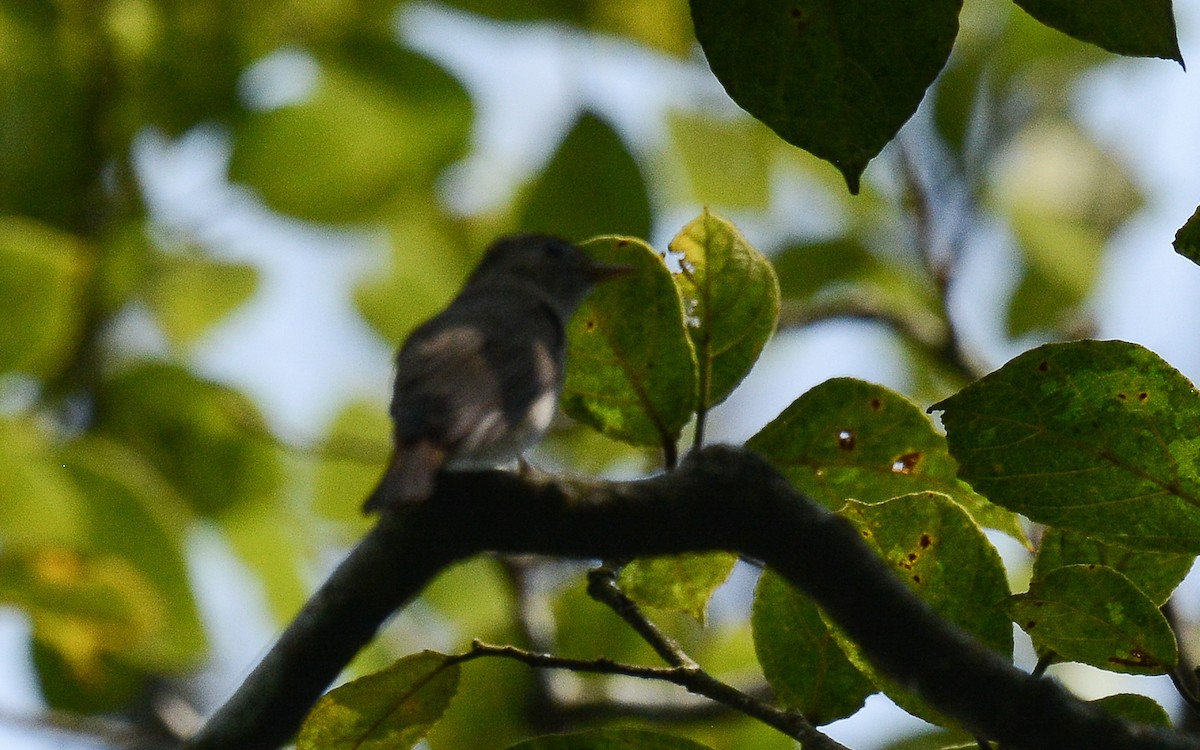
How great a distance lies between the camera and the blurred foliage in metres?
1.07

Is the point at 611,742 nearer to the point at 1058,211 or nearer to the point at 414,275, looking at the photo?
the point at 414,275

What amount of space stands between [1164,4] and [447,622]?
3.03 meters

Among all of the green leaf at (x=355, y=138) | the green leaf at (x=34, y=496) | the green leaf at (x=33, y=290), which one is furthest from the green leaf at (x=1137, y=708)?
the green leaf at (x=355, y=138)

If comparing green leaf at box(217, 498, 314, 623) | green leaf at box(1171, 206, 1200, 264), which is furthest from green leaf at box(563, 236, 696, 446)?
green leaf at box(217, 498, 314, 623)

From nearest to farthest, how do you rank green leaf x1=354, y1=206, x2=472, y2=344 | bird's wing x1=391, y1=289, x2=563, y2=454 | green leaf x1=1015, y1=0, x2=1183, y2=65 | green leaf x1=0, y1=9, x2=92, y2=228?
green leaf x1=1015, y1=0, x2=1183, y2=65 → bird's wing x1=391, y1=289, x2=563, y2=454 → green leaf x1=0, y1=9, x2=92, y2=228 → green leaf x1=354, y1=206, x2=472, y2=344

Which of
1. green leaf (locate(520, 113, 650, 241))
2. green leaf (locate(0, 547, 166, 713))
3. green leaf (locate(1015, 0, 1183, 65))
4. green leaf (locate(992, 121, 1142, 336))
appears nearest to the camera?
green leaf (locate(1015, 0, 1183, 65))

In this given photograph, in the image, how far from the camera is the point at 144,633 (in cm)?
236

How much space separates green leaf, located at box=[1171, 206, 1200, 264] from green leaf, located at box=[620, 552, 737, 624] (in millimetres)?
560

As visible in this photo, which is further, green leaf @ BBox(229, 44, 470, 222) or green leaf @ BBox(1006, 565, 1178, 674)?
green leaf @ BBox(229, 44, 470, 222)

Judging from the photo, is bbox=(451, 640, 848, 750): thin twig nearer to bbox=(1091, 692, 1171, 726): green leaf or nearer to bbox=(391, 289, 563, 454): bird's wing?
bbox=(1091, 692, 1171, 726): green leaf

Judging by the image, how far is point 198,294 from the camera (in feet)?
11.4

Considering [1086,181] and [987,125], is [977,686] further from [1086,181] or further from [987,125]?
[1086,181]

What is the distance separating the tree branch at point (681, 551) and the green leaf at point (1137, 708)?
0.72 ft

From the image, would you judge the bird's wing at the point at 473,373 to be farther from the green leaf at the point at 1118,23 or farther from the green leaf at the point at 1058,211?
the green leaf at the point at 1058,211
